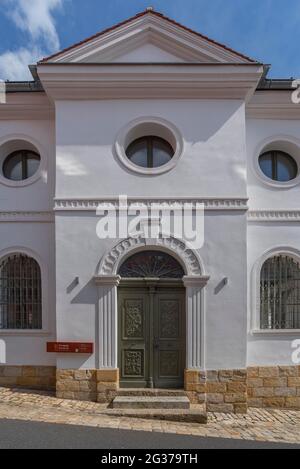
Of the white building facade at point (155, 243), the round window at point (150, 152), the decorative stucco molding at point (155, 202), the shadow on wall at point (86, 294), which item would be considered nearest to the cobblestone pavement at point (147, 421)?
the white building facade at point (155, 243)

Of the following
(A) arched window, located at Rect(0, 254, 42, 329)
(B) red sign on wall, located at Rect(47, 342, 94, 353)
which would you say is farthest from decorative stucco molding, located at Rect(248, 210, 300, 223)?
(A) arched window, located at Rect(0, 254, 42, 329)

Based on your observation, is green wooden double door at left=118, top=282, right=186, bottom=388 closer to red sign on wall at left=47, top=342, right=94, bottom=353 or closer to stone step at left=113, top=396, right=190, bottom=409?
stone step at left=113, top=396, right=190, bottom=409

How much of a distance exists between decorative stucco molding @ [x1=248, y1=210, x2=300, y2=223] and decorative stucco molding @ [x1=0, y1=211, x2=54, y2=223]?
14.9 ft

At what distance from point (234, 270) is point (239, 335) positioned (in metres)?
1.32

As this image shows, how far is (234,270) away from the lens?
305 inches

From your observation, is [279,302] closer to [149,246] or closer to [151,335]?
[151,335]

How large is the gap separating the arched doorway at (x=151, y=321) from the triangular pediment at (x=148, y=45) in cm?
415

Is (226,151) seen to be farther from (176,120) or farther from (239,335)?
(239,335)

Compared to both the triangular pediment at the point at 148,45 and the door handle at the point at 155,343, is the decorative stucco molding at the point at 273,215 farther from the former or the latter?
the door handle at the point at 155,343

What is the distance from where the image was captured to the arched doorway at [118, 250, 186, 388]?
7738 mm

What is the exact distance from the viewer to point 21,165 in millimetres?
Answer: 8867

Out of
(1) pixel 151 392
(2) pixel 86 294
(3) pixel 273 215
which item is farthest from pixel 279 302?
(2) pixel 86 294

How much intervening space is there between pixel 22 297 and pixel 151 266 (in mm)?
3040

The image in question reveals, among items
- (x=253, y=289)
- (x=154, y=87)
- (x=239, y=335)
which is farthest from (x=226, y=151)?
(x=239, y=335)
